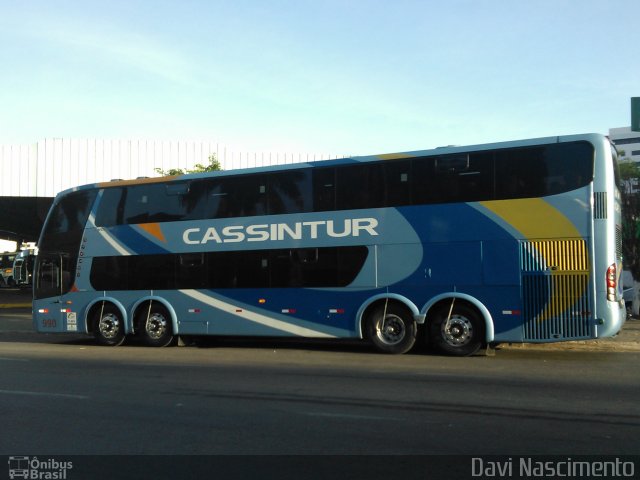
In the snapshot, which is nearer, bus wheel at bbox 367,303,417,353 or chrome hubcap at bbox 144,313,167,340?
bus wheel at bbox 367,303,417,353

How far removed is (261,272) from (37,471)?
886cm

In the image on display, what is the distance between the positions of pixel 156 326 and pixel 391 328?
574 cm

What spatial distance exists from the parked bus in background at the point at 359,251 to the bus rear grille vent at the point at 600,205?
0.13ft

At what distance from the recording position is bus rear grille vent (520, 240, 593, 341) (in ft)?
37.6

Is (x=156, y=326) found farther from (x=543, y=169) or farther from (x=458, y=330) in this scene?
(x=543, y=169)

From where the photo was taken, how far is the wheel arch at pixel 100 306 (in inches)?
612

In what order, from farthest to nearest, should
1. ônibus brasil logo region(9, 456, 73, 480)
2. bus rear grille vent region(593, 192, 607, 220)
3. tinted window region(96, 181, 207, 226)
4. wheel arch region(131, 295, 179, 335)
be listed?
wheel arch region(131, 295, 179, 335) → tinted window region(96, 181, 207, 226) → bus rear grille vent region(593, 192, 607, 220) → ônibus brasil logo region(9, 456, 73, 480)

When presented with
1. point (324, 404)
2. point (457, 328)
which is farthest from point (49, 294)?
point (324, 404)

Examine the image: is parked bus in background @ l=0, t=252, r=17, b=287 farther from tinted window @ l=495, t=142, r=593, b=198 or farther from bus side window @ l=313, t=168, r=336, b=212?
tinted window @ l=495, t=142, r=593, b=198

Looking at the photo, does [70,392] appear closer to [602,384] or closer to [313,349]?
[313,349]

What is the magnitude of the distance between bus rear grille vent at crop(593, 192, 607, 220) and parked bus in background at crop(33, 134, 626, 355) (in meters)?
0.04

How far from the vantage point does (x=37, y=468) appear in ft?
18.3

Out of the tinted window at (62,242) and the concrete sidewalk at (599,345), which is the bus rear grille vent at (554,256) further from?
the tinted window at (62,242)

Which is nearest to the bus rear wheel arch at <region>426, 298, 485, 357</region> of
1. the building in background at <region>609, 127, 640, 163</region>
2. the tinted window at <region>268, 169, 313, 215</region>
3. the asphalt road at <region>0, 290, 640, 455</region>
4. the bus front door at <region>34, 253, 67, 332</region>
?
the asphalt road at <region>0, 290, 640, 455</region>
